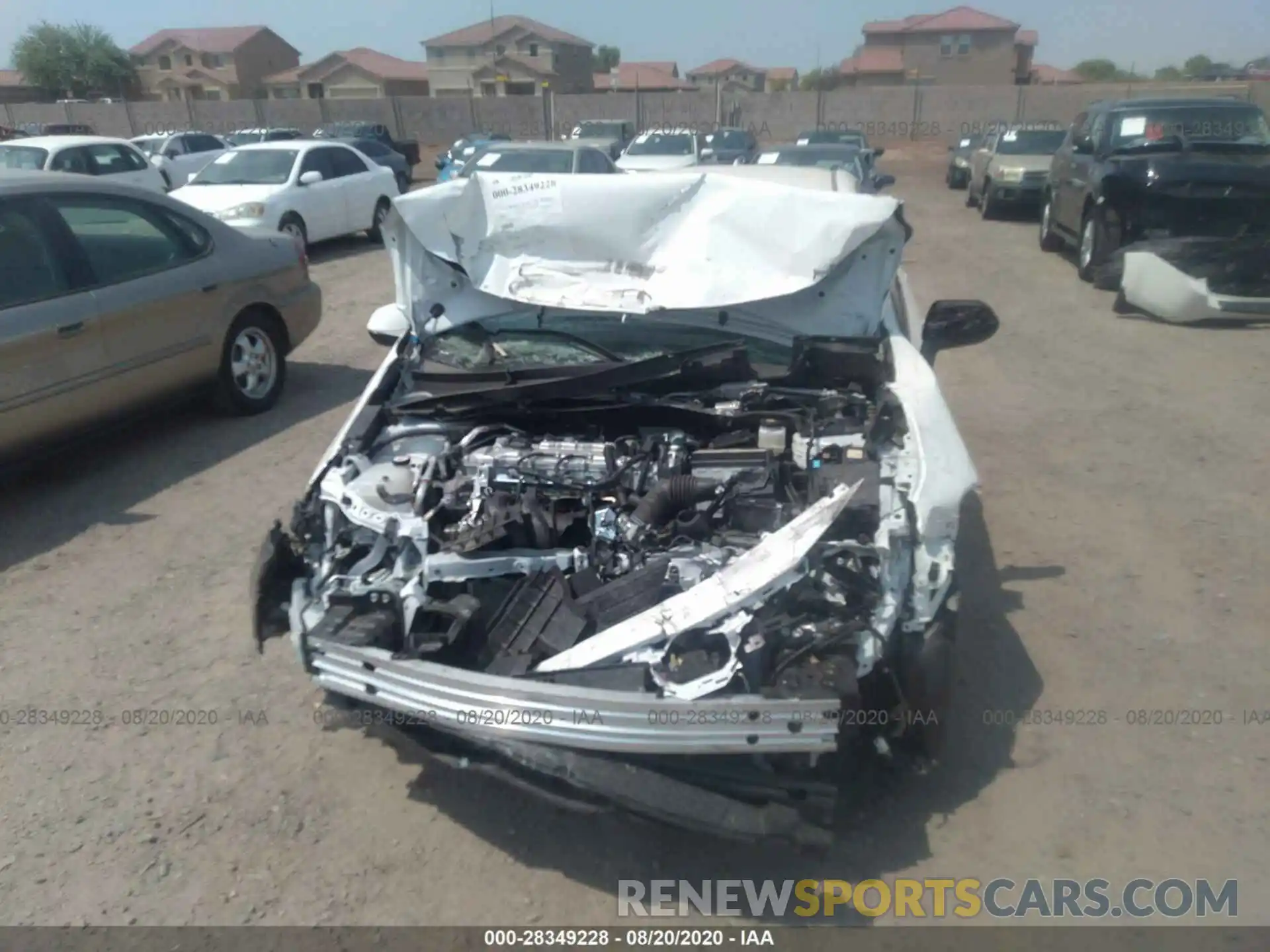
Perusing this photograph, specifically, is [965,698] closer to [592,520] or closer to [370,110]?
[592,520]

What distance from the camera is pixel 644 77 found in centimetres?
7956

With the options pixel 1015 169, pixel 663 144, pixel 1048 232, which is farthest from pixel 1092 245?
pixel 663 144

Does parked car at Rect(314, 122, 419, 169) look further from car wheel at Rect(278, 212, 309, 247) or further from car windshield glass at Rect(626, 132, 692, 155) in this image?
car wheel at Rect(278, 212, 309, 247)

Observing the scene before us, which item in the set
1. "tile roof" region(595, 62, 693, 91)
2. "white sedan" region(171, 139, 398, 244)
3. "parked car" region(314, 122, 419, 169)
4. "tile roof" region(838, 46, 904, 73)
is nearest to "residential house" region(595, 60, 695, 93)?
"tile roof" region(595, 62, 693, 91)

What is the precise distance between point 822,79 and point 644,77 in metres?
14.4

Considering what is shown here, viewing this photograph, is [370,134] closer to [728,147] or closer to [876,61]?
[728,147]

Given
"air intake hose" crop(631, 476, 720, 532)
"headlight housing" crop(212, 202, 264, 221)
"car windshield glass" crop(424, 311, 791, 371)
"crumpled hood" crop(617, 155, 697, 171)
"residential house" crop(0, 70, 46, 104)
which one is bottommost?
"air intake hose" crop(631, 476, 720, 532)

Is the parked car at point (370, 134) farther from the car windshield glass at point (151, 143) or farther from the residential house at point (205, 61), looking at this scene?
the residential house at point (205, 61)

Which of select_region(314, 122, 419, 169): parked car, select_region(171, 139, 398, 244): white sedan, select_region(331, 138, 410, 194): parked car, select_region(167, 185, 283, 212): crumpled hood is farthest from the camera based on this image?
select_region(314, 122, 419, 169): parked car

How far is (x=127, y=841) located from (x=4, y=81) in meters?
83.4

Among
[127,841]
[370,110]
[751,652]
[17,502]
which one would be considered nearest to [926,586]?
[751,652]

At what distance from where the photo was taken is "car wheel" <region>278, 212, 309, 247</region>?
42.0 feet

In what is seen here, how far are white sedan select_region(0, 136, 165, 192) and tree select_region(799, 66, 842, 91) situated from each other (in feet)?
209

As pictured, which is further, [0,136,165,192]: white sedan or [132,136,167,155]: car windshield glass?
[132,136,167,155]: car windshield glass
